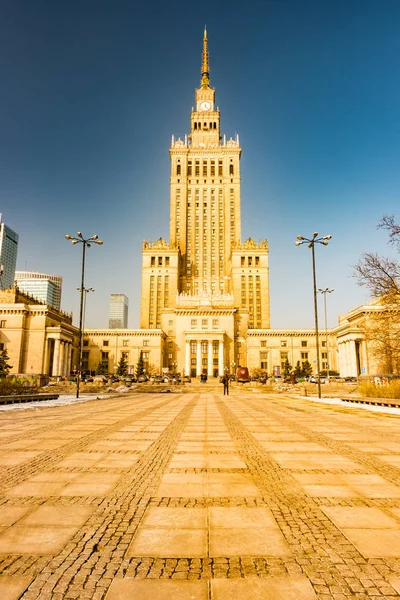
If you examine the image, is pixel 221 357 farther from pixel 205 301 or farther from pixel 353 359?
pixel 353 359

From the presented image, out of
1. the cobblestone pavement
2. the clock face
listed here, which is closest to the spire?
the clock face

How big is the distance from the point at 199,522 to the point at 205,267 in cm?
10399

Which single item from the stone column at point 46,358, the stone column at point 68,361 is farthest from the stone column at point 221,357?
the stone column at point 46,358

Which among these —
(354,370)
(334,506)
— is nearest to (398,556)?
(334,506)

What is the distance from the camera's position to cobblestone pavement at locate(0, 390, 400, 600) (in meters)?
2.55

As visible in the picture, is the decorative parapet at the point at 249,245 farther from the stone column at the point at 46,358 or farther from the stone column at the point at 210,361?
the stone column at the point at 46,358

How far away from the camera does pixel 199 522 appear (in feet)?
12.1

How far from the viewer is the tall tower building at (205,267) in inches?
3492

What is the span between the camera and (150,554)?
9.87 ft

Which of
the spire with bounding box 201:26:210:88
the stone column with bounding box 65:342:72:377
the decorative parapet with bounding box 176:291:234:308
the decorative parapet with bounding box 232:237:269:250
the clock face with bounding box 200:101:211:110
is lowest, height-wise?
the stone column with bounding box 65:342:72:377

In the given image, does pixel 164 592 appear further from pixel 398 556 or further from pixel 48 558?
pixel 398 556

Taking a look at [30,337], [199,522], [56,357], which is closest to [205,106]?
[30,337]

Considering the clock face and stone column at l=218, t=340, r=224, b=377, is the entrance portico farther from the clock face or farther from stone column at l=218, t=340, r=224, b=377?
the clock face

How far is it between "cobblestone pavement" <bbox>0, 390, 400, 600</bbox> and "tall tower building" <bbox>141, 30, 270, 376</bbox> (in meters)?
79.0
